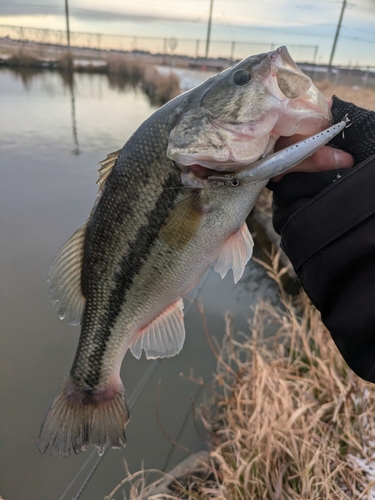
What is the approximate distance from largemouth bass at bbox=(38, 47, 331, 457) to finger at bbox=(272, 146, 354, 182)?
16 centimetres

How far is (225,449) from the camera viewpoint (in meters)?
2.72

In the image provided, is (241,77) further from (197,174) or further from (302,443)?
(302,443)

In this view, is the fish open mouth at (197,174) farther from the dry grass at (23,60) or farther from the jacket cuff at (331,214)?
the dry grass at (23,60)

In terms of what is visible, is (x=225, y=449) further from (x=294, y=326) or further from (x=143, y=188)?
(x=143, y=188)

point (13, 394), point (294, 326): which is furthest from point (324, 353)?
point (13, 394)

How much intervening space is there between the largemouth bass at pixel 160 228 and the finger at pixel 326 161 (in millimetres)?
163

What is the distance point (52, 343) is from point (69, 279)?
3.17 meters

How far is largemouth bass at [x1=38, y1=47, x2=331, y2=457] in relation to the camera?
122 centimetres

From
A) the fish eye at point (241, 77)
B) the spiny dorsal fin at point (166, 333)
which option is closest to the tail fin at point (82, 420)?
the spiny dorsal fin at point (166, 333)

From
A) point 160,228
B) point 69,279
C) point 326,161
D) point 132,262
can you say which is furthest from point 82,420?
point 326,161

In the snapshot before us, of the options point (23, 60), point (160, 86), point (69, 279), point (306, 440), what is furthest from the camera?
point (23, 60)

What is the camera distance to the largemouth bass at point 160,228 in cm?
122

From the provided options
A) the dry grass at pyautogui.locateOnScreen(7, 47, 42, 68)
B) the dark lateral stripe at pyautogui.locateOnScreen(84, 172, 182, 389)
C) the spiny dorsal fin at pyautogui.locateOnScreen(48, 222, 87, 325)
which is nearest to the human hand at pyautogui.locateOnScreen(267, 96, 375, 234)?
the dark lateral stripe at pyautogui.locateOnScreen(84, 172, 182, 389)

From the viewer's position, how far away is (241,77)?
4.13ft
